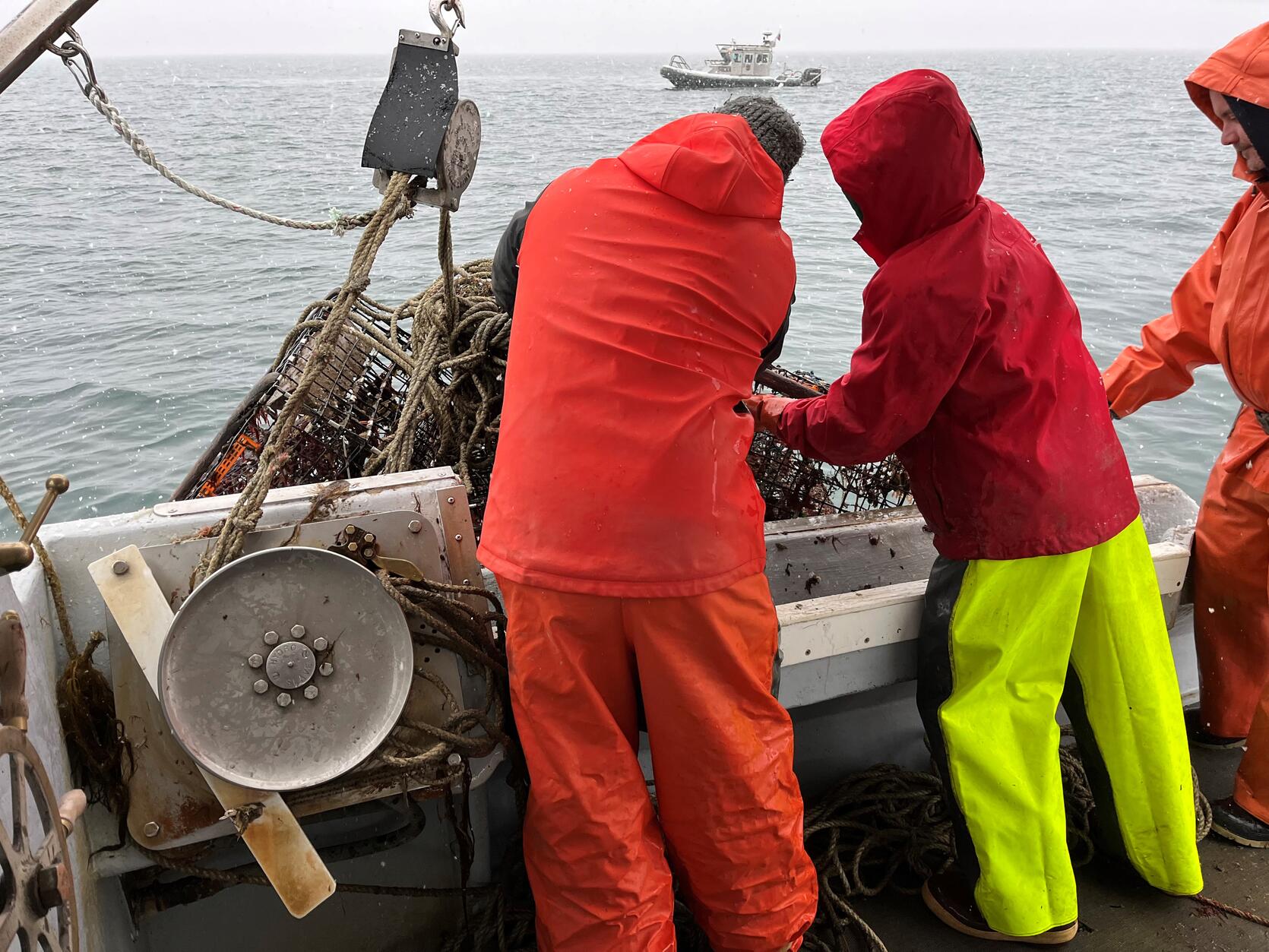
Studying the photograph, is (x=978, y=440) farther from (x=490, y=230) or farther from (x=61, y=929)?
(x=490, y=230)

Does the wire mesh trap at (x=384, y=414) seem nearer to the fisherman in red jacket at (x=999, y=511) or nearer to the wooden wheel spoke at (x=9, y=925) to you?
the fisherman in red jacket at (x=999, y=511)

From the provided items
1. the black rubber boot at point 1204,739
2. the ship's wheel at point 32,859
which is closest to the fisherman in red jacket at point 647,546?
the ship's wheel at point 32,859

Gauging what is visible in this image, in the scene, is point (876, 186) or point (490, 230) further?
point (490, 230)

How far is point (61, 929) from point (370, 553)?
874 mm

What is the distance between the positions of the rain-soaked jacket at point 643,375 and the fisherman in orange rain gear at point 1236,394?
4.90 feet

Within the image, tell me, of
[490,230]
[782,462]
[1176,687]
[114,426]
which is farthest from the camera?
[490,230]

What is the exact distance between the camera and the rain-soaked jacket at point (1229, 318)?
258 cm

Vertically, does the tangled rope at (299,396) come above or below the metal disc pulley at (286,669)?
above

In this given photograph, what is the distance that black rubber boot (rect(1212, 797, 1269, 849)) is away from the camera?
2852mm

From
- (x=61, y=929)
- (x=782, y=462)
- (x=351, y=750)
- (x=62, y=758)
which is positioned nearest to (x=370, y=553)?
(x=351, y=750)

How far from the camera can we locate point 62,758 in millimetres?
1850

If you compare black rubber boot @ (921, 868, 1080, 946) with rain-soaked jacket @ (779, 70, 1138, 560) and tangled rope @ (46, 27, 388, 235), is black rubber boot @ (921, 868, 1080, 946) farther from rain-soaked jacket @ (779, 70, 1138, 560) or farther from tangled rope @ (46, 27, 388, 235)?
tangled rope @ (46, 27, 388, 235)

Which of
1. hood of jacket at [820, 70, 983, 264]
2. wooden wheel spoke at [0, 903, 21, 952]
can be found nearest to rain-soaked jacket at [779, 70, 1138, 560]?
hood of jacket at [820, 70, 983, 264]

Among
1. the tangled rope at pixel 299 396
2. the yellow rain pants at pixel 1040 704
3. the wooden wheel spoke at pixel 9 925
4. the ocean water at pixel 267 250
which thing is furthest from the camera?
the ocean water at pixel 267 250
